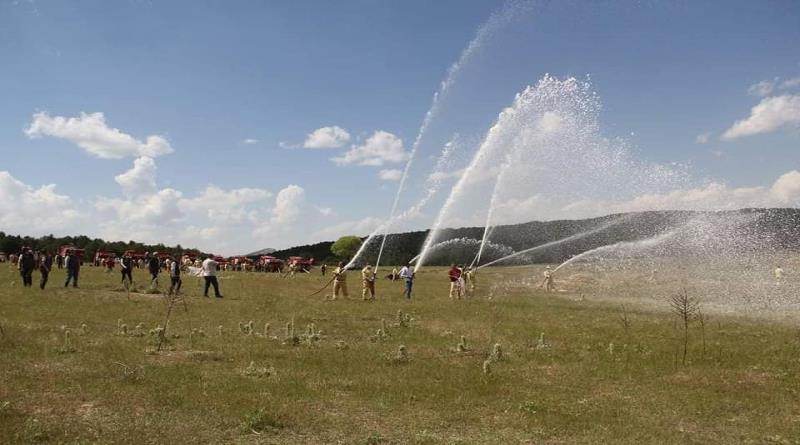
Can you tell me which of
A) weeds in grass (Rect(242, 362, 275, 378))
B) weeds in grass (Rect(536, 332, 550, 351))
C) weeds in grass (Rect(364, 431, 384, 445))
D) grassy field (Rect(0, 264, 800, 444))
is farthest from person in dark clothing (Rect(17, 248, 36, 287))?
weeds in grass (Rect(364, 431, 384, 445))

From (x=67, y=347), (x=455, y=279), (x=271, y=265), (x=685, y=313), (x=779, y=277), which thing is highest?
(x=271, y=265)

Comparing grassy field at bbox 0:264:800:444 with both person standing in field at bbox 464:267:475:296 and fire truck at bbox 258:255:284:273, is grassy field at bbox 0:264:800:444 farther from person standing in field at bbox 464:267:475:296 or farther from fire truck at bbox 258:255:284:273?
fire truck at bbox 258:255:284:273

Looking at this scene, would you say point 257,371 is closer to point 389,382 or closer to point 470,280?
point 389,382

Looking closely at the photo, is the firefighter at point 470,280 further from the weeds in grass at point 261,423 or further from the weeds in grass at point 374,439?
the weeds in grass at point 374,439

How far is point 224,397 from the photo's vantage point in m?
12.2

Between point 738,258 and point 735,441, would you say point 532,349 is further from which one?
point 738,258

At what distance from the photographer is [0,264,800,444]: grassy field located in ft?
34.4

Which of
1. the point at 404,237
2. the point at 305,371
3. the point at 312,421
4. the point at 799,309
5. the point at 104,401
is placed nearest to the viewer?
the point at 312,421

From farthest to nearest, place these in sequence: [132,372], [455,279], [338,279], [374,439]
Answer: [455,279], [338,279], [132,372], [374,439]

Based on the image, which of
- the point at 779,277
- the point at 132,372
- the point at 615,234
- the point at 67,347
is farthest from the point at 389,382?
the point at 615,234

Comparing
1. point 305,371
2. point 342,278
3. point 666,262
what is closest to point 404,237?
point 666,262

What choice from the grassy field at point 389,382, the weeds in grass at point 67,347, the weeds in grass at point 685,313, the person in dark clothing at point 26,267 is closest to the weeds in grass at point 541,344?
the grassy field at point 389,382

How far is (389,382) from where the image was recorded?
550 inches

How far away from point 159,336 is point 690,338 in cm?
1723
